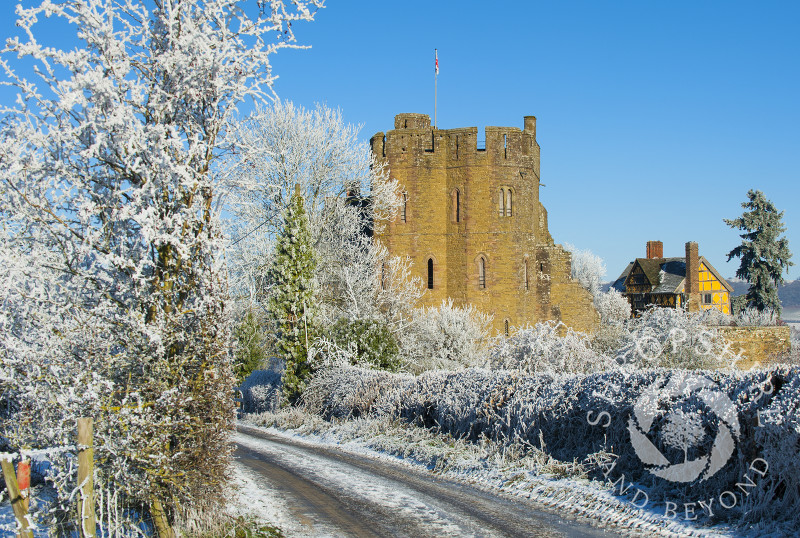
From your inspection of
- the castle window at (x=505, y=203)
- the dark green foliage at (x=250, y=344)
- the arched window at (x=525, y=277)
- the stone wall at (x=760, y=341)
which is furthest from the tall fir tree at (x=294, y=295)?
the arched window at (x=525, y=277)

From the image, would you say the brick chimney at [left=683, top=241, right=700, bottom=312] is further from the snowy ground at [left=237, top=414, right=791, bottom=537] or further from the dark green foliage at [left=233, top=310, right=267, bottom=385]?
the snowy ground at [left=237, top=414, right=791, bottom=537]

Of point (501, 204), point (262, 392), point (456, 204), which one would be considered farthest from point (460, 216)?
point (262, 392)

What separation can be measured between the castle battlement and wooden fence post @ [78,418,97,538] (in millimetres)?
30164

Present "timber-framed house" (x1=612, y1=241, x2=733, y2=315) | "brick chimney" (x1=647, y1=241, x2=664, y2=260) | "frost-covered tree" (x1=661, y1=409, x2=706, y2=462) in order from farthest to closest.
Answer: "brick chimney" (x1=647, y1=241, x2=664, y2=260) < "timber-framed house" (x1=612, y1=241, x2=733, y2=315) < "frost-covered tree" (x1=661, y1=409, x2=706, y2=462)

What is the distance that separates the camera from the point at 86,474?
205 inches

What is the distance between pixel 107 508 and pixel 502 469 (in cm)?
586

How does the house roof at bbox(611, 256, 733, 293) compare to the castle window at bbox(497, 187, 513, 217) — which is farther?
the house roof at bbox(611, 256, 733, 293)

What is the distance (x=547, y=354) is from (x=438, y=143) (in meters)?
21.4

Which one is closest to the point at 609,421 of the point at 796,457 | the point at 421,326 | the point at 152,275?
the point at 796,457

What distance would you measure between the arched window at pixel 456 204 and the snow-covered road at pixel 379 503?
24.2m

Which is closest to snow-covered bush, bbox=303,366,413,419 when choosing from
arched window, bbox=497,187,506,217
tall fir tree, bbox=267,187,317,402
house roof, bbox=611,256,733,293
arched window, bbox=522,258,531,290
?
tall fir tree, bbox=267,187,317,402

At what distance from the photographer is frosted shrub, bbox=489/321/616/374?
48.9 feet

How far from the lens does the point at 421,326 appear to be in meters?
25.1

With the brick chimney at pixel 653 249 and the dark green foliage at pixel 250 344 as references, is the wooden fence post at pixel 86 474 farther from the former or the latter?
the brick chimney at pixel 653 249
